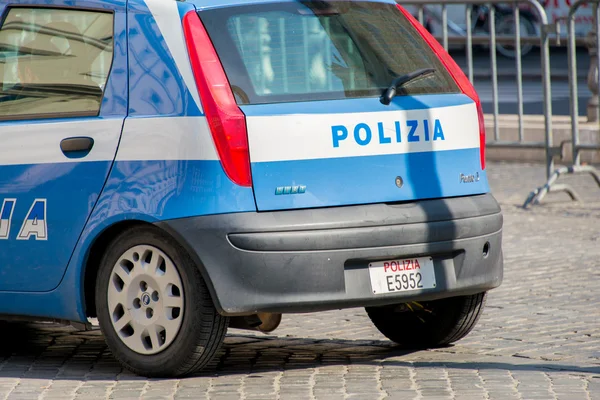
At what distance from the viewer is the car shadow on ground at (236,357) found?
19.8 ft

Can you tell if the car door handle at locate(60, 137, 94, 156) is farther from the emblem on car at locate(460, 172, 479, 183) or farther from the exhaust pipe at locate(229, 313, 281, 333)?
the emblem on car at locate(460, 172, 479, 183)

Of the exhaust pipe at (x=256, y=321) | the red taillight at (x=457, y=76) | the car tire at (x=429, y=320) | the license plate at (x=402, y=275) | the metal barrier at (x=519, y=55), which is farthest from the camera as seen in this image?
the metal barrier at (x=519, y=55)

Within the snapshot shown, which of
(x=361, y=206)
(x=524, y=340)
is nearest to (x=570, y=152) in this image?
(x=524, y=340)

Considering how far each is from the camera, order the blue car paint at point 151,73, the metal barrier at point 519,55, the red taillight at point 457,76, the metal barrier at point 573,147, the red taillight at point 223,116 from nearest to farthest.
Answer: the red taillight at point 223,116 → the blue car paint at point 151,73 → the red taillight at point 457,76 → the metal barrier at point 573,147 → the metal barrier at point 519,55

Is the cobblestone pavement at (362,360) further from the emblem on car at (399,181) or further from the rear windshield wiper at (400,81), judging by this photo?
the rear windshield wiper at (400,81)

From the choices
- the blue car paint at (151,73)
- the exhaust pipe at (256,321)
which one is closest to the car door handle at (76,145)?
the blue car paint at (151,73)

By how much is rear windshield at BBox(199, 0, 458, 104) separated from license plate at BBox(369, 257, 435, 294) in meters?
0.71

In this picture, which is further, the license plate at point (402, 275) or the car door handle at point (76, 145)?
the car door handle at point (76, 145)

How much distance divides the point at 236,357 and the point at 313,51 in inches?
59.3

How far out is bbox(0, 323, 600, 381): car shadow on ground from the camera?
604 cm

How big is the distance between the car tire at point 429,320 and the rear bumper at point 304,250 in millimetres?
564

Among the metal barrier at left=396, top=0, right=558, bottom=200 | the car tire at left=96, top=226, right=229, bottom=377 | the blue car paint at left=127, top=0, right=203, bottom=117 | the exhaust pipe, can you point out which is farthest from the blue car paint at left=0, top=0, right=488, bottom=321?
the metal barrier at left=396, top=0, right=558, bottom=200

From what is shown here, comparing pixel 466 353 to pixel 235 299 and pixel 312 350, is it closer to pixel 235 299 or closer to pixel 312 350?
pixel 312 350

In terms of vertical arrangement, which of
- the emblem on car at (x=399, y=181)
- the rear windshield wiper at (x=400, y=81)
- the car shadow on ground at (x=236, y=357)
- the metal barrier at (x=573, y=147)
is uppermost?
the rear windshield wiper at (x=400, y=81)
